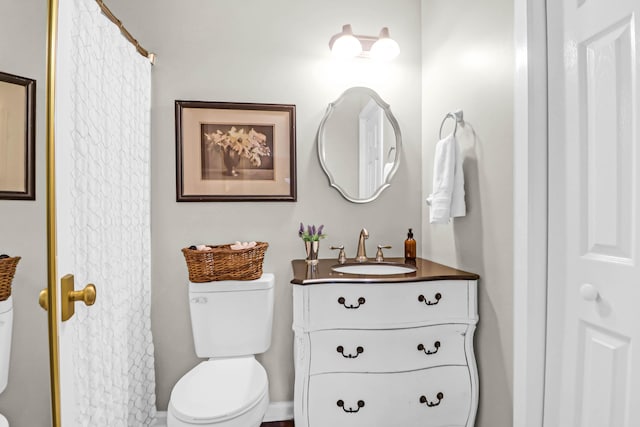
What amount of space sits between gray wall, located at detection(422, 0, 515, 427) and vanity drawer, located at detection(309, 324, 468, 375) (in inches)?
11.2

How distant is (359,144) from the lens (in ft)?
7.02

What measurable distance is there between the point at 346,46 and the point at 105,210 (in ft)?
5.03

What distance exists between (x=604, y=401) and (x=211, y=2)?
101 inches

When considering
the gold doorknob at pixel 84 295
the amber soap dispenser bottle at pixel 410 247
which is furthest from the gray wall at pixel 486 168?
the gold doorknob at pixel 84 295

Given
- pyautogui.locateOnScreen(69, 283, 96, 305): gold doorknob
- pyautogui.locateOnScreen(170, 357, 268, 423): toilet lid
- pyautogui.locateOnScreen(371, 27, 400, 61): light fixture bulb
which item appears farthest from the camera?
pyautogui.locateOnScreen(371, 27, 400, 61): light fixture bulb

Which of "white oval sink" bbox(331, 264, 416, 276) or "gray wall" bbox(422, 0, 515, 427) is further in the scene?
"white oval sink" bbox(331, 264, 416, 276)

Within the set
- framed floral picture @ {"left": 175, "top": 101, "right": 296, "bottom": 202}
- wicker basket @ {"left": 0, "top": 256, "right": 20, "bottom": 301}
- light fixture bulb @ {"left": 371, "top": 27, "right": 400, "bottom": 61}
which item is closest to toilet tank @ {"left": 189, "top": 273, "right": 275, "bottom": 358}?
framed floral picture @ {"left": 175, "top": 101, "right": 296, "bottom": 202}

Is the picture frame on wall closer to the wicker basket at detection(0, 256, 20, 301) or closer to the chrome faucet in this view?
the wicker basket at detection(0, 256, 20, 301)

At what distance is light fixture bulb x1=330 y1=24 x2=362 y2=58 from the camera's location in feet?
6.49

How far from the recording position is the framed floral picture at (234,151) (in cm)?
200

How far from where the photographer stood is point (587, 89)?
1.13m

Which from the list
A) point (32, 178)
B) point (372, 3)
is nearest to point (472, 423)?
point (32, 178)

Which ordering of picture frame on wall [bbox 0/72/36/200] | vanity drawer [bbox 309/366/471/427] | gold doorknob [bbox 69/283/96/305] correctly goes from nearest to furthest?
1. picture frame on wall [bbox 0/72/36/200]
2. gold doorknob [bbox 69/283/96/305]
3. vanity drawer [bbox 309/366/471/427]

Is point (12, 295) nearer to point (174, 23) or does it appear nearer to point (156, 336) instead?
point (156, 336)
